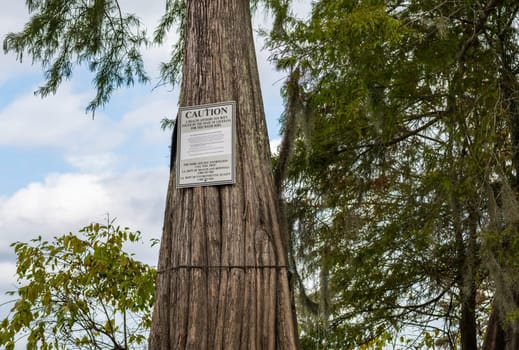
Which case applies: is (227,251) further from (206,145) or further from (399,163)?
(399,163)

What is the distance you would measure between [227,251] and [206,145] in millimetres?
712

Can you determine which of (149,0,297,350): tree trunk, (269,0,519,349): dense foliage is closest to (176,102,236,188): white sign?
(149,0,297,350): tree trunk

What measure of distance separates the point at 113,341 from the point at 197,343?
Answer: 2953mm

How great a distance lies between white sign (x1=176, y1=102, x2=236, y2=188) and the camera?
4.83m

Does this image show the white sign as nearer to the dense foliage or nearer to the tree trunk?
the tree trunk

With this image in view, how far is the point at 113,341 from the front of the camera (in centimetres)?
719

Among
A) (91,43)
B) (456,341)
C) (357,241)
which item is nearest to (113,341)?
(357,241)

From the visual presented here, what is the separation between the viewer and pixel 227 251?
4.61 metres

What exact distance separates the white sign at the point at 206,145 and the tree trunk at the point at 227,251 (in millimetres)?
54

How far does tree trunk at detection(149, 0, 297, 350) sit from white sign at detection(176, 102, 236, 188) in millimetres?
54

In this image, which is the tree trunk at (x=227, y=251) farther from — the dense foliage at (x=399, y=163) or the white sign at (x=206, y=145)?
the dense foliage at (x=399, y=163)

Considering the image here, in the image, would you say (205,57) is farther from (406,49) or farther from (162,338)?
(406,49)

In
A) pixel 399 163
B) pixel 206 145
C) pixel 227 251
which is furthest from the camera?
pixel 399 163

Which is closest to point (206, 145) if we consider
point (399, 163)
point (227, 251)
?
point (227, 251)
